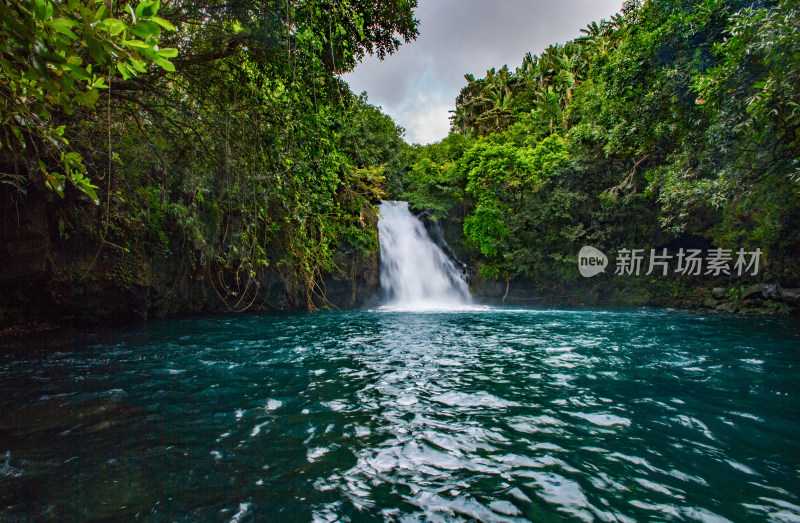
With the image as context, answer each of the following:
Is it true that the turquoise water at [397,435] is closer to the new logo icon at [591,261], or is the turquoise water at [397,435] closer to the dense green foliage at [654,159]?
the dense green foliage at [654,159]

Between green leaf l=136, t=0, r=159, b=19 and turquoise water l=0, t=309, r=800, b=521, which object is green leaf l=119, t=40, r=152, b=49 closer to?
green leaf l=136, t=0, r=159, b=19

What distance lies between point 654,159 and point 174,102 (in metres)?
18.1

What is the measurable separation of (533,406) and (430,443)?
4.83 ft

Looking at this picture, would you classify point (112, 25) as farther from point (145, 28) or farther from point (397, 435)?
point (397, 435)

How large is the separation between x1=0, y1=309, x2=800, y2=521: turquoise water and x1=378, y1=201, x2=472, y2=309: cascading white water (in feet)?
38.3

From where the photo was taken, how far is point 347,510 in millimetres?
2309

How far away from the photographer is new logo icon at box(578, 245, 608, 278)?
18531 millimetres

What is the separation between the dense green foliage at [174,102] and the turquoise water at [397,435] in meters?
1.88

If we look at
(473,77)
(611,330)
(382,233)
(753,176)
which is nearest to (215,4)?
(611,330)

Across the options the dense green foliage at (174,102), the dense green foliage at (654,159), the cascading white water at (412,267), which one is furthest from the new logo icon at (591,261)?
the dense green foliage at (174,102)

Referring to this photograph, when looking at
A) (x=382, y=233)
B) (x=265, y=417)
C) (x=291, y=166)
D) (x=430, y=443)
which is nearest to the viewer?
(x=430, y=443)

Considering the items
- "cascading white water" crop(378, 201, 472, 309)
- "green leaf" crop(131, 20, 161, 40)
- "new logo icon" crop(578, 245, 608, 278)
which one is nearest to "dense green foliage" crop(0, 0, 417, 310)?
"green leaf" crop(131, 20, 161, 40)

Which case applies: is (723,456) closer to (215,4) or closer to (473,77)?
(215,4)

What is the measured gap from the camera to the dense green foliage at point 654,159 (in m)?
8.01
